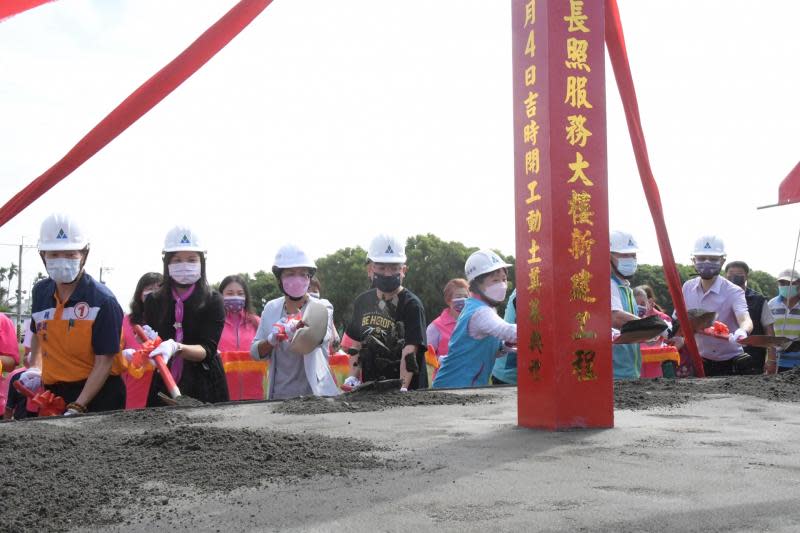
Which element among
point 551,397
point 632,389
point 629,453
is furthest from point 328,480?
point 632,389

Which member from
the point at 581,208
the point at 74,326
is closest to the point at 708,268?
the point at 581,208

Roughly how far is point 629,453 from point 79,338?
3156 mm

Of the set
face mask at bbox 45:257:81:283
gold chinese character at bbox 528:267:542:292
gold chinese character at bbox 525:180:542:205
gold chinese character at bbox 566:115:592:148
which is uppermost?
gold chinese character at bbox 566:115:592:148

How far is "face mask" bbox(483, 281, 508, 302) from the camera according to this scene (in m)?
6.09

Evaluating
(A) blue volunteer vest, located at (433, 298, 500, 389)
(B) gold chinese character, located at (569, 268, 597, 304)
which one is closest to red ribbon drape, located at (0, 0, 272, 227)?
(B) gold chinese character, located at (569, 268, 597, 304)

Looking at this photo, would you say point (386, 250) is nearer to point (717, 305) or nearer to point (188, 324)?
point (188, 324)

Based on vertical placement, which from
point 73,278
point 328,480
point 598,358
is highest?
point 73,278

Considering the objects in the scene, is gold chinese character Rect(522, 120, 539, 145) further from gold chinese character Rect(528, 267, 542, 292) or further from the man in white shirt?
the man in white shirt

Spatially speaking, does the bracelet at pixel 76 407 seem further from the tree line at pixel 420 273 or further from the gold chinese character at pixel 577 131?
the tree line at pixel 420 273

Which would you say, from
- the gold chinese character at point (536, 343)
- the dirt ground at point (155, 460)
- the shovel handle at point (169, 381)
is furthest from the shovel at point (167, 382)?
the gold chinese character at point (536, 343)

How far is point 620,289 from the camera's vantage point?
258 inches

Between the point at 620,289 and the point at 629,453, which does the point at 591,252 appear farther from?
the point at 620,289

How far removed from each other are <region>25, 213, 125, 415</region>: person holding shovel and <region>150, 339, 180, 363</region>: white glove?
22 centimetres

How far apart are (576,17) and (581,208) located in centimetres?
89
